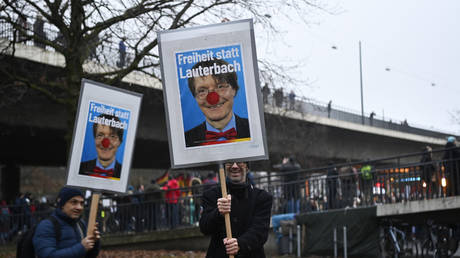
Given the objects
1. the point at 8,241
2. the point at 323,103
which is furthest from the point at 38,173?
the point at 8,241

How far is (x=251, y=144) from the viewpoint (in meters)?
6.77

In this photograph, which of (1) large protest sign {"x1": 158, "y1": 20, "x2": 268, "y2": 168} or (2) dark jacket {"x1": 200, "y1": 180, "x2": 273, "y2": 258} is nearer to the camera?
(2) dark jacket {"x1": 200, "y1": 180, "x2": 273, "y2": 258}

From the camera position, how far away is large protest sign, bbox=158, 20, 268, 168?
6.85m

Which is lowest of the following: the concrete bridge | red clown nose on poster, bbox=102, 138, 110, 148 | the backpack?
the backpack

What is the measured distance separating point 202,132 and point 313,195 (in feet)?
41.6

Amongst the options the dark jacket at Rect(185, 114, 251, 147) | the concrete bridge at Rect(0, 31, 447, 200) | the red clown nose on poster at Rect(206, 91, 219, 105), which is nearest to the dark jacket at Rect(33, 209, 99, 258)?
the dark jacket at Rect(185, 114, 251, 147)

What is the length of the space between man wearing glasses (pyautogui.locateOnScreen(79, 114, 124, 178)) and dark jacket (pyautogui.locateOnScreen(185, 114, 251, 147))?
1.04m

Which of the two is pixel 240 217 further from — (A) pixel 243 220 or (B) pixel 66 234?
(B) pixel 66 234

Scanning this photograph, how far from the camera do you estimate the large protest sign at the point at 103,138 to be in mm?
7336

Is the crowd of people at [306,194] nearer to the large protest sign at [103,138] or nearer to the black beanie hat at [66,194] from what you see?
the large protest sign at [103,138]

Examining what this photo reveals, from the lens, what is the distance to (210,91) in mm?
6945

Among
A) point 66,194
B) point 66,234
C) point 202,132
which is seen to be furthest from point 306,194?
point 66,234

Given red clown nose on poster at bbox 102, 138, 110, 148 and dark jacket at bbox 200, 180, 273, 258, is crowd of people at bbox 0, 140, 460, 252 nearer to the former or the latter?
red clown nose on poster at bbox 102, 138, 110, 148

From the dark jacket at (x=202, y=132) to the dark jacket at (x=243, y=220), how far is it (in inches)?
21.4
